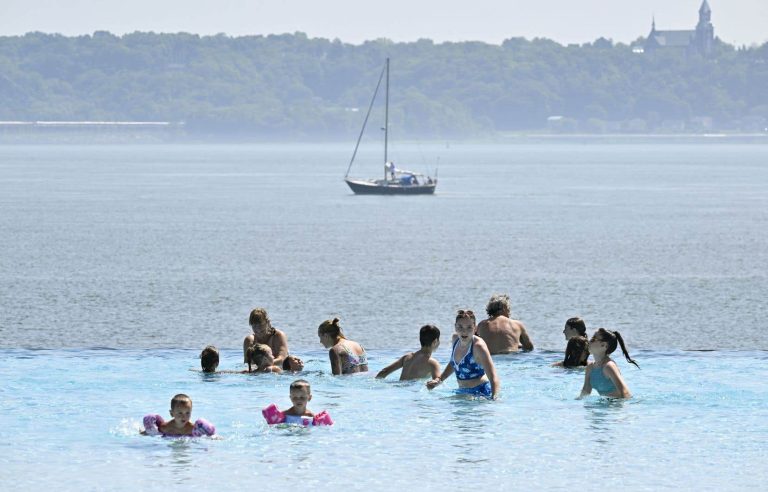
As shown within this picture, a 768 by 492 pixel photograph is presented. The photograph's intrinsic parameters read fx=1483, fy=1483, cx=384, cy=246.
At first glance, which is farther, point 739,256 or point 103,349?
point 739,256

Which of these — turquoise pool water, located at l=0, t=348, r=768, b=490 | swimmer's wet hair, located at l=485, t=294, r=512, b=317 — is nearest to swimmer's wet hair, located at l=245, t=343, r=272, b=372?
turquoise pool water, located at l=0, t=348, r=768, b=490

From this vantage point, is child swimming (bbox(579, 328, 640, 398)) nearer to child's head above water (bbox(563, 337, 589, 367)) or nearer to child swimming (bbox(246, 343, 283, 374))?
child's head above water (bbox(563, 337, 589, 367))

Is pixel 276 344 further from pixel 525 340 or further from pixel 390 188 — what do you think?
pixel 390 188

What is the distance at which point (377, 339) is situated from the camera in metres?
39.8

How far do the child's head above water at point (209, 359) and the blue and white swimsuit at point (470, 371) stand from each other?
5.08 meters

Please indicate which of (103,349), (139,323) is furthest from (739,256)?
(103,349)

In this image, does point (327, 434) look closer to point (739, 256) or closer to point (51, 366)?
point (51, 366)

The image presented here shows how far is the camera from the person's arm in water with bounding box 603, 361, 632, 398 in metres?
22.6

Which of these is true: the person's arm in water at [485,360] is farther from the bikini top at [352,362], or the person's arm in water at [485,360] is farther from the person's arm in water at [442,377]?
the bikini top at [352,362]

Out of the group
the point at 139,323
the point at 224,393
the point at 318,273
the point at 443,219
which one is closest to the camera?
the point at 224,393

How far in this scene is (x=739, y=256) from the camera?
73.1m

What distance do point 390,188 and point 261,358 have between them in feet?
388

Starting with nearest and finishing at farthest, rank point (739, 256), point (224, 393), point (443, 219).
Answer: point (224, 393) < point (739, 256) < point (443, 219)

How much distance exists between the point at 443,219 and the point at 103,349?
79727 mm
